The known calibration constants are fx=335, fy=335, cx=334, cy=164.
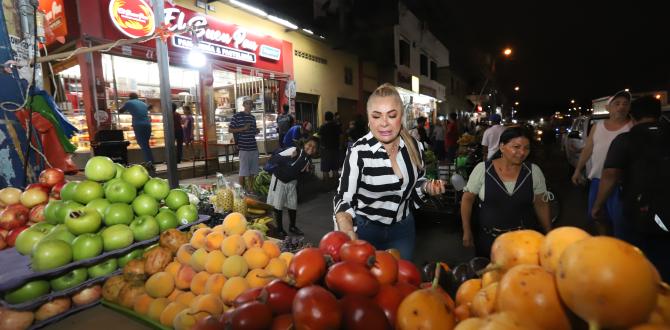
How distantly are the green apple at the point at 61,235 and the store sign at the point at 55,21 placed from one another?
32.9 feet

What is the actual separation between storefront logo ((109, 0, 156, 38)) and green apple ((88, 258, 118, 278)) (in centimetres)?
966

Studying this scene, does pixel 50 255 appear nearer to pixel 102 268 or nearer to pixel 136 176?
pixel 102 268

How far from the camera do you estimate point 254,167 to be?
9.37 m

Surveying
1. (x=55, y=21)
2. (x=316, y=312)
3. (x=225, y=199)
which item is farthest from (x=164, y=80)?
(x=55, y=21)

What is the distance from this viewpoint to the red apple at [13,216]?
10.1 feet

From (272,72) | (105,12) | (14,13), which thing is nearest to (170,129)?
(14,13)

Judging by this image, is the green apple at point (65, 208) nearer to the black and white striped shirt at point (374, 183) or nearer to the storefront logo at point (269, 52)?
the black and white striped shirt at point (374, 183)

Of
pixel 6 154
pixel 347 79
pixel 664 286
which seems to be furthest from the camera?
pixel 347 79

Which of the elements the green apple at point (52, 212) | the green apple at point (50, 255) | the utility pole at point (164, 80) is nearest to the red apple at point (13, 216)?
the green apple at point (52, 212)

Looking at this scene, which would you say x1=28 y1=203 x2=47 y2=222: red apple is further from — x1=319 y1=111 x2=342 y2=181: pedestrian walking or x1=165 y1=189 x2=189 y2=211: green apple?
x1=319 y1=111 x2=342 y2=181: pedestrian walking

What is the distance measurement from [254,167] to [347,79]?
13562 millimetres

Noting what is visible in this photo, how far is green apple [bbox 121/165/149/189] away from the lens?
309cm

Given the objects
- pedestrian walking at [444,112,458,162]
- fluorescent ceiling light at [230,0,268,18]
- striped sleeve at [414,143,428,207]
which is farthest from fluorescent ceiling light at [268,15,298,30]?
striped sleeve at [414,143,428,207]

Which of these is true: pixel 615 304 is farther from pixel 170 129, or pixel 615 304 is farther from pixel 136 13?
pixel 136 13
